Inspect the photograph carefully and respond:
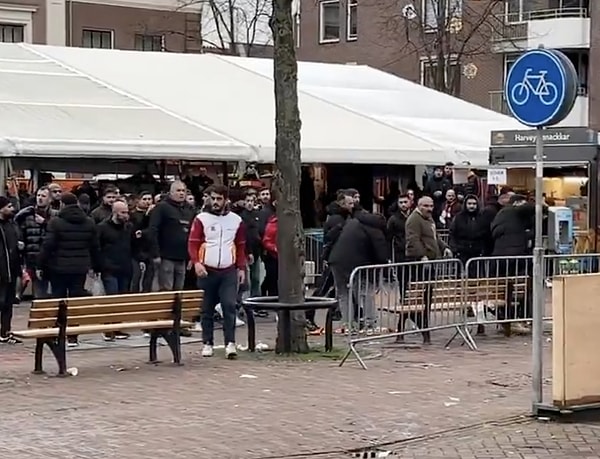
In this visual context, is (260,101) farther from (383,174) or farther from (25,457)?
(25,457)

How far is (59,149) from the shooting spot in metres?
20.3

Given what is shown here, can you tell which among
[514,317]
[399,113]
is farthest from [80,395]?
[399,113]

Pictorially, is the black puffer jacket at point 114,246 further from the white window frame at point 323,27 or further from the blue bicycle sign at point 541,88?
the white window frame at point 323,27

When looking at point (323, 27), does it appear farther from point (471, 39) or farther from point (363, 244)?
point (363, 244)

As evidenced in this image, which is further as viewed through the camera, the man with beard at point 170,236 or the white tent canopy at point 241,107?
the white tent canopy at point 241,107

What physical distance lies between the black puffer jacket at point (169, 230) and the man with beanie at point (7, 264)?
79.3 inches

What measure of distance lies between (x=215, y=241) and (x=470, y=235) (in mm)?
5496

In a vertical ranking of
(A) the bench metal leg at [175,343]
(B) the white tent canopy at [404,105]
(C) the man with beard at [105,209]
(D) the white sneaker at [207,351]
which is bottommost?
(D) the white sneaker at [207,351]

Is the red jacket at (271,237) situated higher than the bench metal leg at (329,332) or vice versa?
the red jacket at (271,237)

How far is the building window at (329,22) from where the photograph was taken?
53188 mm

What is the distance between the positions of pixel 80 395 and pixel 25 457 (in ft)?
8.67

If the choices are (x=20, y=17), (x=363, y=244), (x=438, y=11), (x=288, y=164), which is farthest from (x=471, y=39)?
(x=288, y=164)

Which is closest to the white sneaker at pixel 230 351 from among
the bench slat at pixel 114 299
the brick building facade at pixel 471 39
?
the bench slat at pixel 114 299

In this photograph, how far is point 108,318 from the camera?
13.4 m
